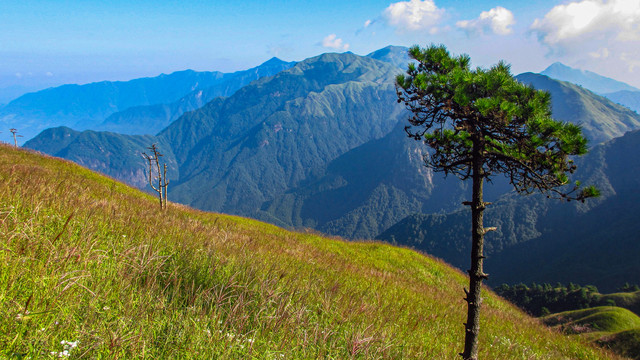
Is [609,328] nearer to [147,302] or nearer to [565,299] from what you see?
[147,302]

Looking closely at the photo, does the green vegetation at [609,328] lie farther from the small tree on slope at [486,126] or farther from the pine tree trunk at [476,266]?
the small tree on slope at [486,126]

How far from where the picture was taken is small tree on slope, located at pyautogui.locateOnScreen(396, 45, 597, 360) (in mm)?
5266

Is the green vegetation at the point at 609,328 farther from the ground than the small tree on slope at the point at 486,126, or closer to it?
closer to it

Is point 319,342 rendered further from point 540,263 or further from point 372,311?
point 540,263

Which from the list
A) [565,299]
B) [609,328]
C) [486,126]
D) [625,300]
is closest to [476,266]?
Result: [486,126]

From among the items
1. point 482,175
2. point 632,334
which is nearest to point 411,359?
point 482,175

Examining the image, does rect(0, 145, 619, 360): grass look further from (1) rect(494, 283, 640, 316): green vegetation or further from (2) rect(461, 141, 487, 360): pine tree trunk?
(1) rect(494, 283, 640, 316): green vegetation

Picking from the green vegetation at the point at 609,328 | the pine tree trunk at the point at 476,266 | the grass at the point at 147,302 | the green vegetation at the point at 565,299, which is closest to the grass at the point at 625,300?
the green vegetation at the point at 565,299

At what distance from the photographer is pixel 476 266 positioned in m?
5.55

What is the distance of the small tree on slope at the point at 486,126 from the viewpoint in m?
5.27

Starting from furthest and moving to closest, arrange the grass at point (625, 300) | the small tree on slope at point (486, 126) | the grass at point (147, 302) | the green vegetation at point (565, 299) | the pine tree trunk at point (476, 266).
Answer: the green vegetation at point (565, 299)
the grass at point (625, 300)
the small tree on slope at point (486, 126)
the pine tree trunk at point (476, 266)
the grass at point (147, 302)

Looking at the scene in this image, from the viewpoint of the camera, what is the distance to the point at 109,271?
3.02m

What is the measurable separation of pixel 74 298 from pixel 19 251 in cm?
94

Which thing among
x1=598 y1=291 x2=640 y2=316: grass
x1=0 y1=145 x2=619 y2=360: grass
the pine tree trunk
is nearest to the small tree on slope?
the pine tree trunk
